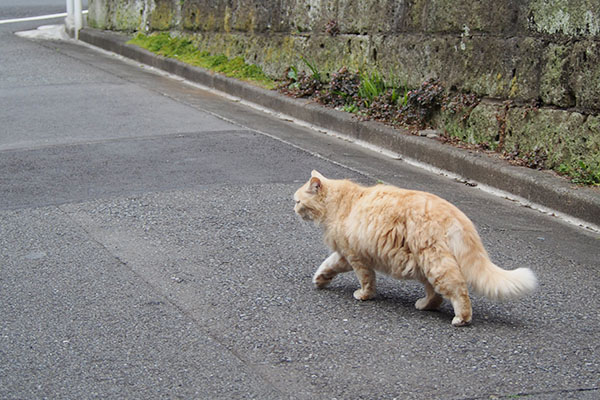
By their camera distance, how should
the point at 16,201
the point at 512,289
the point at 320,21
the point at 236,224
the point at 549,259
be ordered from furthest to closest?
the point at 320,21
the point at 16,201
the point at 236,224
the point at 549,259
the point at 512,289

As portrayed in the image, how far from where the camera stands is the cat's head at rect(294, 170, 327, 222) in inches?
187

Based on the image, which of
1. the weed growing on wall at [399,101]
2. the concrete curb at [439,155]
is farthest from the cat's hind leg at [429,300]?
the weed growing on wall at [399,101]

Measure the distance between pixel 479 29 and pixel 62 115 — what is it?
4955 mm

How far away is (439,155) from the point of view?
7863 mm

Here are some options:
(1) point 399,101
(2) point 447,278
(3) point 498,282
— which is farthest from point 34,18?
(3) point 498,282

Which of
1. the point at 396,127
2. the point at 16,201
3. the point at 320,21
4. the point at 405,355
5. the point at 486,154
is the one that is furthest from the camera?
the point at 320,21

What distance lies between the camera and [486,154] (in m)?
7.68

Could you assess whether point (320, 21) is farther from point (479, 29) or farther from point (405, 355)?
point (405, 355)

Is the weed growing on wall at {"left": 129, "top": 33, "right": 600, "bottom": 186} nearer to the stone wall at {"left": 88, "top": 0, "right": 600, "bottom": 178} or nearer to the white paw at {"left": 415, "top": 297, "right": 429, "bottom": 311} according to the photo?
the stone wall at {"left": 88, "top": 0, "right": 600, "bottom": 178}

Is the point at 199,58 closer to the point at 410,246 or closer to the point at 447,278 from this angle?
the point at 410,246

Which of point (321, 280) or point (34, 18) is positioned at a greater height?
point (321, 280)

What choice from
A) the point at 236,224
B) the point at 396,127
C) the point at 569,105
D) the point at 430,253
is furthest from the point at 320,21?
the point at 430,253

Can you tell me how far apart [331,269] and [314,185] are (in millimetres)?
514

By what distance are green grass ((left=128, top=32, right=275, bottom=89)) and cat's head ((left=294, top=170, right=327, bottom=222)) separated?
6.42 meters
